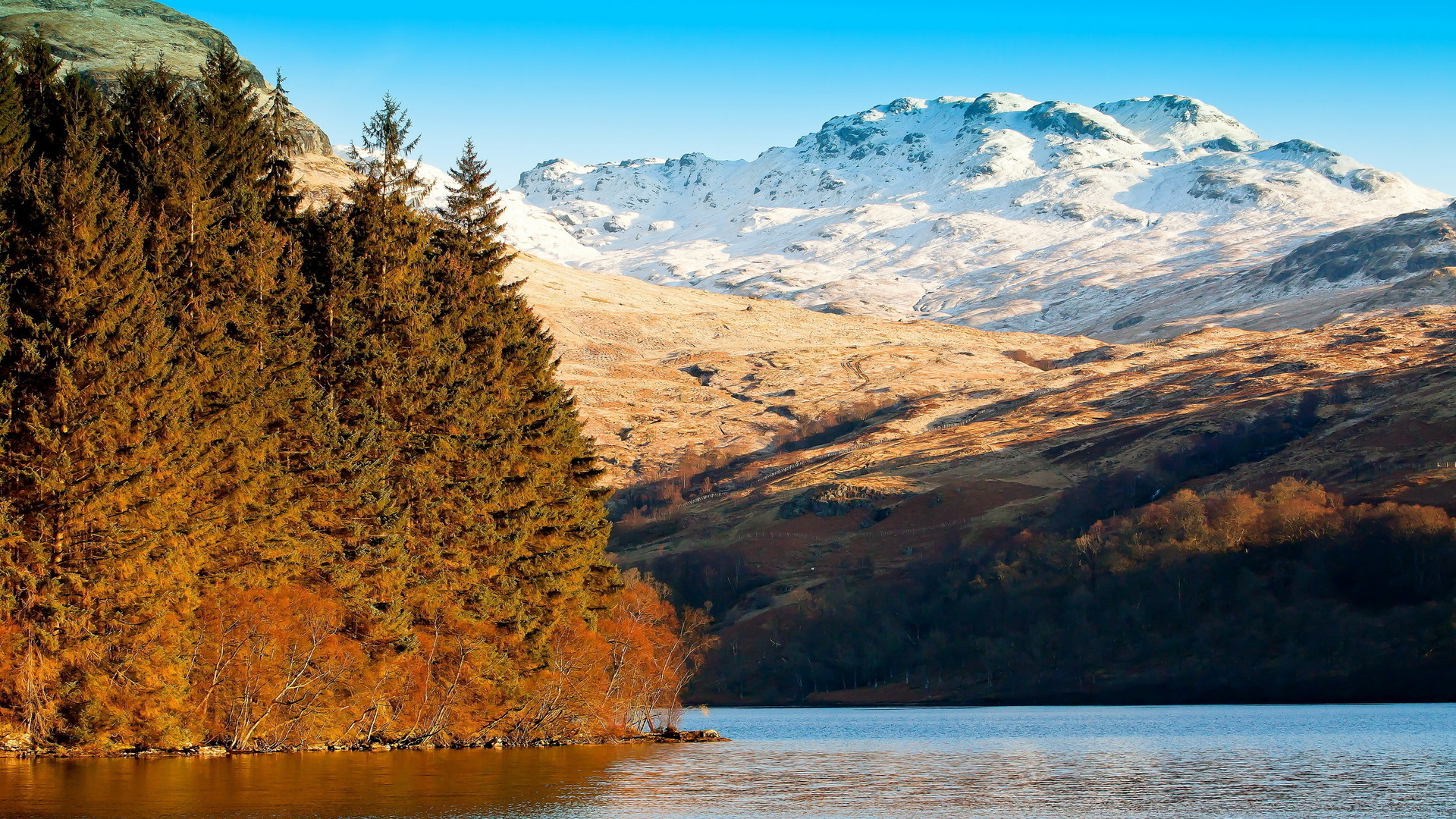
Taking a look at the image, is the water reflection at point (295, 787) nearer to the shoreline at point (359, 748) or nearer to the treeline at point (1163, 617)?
the shoreline at point (359, 748)

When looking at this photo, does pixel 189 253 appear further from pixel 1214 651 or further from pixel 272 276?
pixel 1214 651

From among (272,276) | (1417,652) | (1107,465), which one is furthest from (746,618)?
(272,276)

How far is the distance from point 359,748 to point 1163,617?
101204 mm

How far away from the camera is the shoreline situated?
41.3 meters

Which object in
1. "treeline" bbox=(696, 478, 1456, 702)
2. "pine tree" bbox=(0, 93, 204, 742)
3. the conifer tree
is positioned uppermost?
the conifer tree

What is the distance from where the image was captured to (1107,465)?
188 m

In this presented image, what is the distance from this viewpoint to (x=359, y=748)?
52.9 metres

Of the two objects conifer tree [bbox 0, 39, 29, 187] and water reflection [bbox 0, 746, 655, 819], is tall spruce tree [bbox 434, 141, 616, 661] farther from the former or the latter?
conifer tree [bbox 0, 39, 29, 187]

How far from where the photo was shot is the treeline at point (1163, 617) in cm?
11950

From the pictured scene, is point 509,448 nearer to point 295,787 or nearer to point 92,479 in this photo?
point 92,479

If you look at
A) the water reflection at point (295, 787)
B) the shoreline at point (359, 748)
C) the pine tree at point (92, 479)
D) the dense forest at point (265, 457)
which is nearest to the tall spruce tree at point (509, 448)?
the dense forest at point (265, 457)

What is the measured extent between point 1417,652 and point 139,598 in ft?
354

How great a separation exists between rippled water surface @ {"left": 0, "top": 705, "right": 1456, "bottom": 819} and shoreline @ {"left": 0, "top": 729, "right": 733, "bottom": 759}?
862mm

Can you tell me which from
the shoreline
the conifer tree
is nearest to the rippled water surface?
the shoreline
